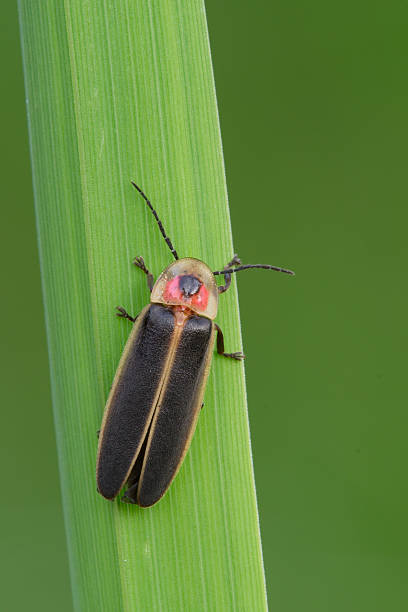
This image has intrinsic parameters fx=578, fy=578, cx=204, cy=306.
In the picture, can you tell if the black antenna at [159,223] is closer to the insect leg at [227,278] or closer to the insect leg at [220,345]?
the insect leg at [227,278]

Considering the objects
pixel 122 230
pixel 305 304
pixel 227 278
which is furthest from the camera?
pixel 305 304

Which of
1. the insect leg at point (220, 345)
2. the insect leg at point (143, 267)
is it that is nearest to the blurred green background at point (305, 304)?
the insect leg at point (220, 345)

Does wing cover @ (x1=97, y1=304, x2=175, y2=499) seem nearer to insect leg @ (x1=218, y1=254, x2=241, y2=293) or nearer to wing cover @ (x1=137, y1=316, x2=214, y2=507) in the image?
wing cover @ (x1=137, y1=316, x2=214, y2=507)

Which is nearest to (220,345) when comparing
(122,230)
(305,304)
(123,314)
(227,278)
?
(227,278)

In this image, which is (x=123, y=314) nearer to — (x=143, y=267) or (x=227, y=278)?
(x=143, y=267)

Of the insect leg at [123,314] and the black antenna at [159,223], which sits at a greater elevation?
the black antenna at [159,223]
